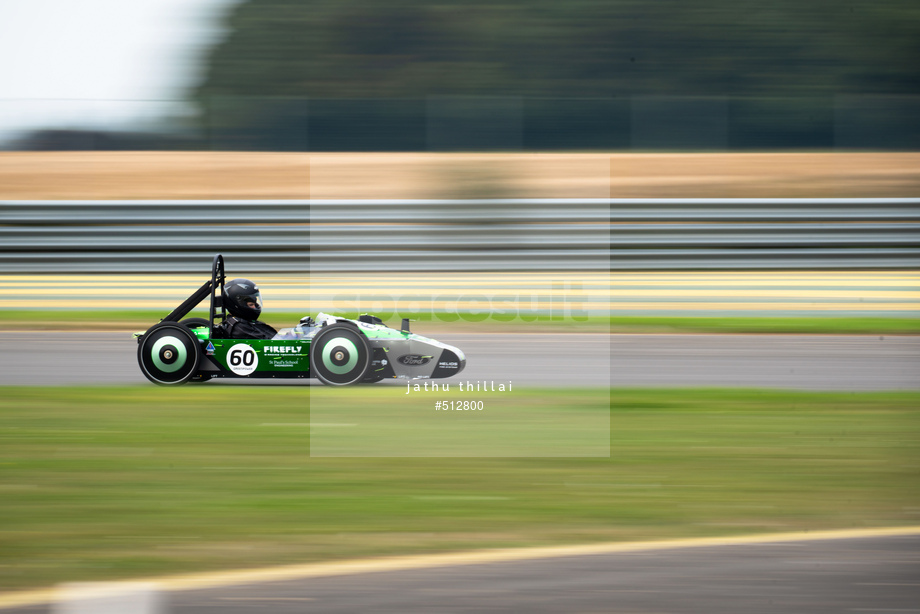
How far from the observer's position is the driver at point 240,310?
7625 mm

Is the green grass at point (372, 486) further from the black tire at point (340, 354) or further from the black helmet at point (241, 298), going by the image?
the black helmet at point (241, 298)

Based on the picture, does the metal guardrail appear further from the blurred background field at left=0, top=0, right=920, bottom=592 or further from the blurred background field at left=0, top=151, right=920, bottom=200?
the blurred background field at left=0, top=151, right=920, bottom=200

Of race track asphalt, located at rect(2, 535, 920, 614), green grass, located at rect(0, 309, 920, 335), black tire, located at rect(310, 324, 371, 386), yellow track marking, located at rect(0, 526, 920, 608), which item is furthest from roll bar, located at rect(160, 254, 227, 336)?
race track asphalt, located at rect(2, 535, 920, 614)

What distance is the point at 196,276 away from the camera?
12.9m

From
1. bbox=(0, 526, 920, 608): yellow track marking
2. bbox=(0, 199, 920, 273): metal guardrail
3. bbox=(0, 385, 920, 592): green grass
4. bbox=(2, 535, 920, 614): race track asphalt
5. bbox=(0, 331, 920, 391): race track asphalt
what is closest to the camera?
bbox=(2, 535, 920, 614): race track asphalt

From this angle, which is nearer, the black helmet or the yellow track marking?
the yellow track marking

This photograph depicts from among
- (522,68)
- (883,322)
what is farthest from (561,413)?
(522,68)

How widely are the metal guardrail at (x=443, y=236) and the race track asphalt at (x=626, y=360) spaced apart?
2114 mm

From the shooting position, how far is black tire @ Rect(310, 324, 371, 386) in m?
7.39

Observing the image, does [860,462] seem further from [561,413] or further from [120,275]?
[120,275]

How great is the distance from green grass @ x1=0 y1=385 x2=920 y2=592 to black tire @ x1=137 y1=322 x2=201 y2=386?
481 millimetres

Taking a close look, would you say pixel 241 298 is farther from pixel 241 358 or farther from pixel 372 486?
pixel 372 486

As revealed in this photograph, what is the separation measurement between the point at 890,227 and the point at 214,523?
11.3 metres

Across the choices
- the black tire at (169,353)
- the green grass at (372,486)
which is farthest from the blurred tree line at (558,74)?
the green grass at (372,486)
